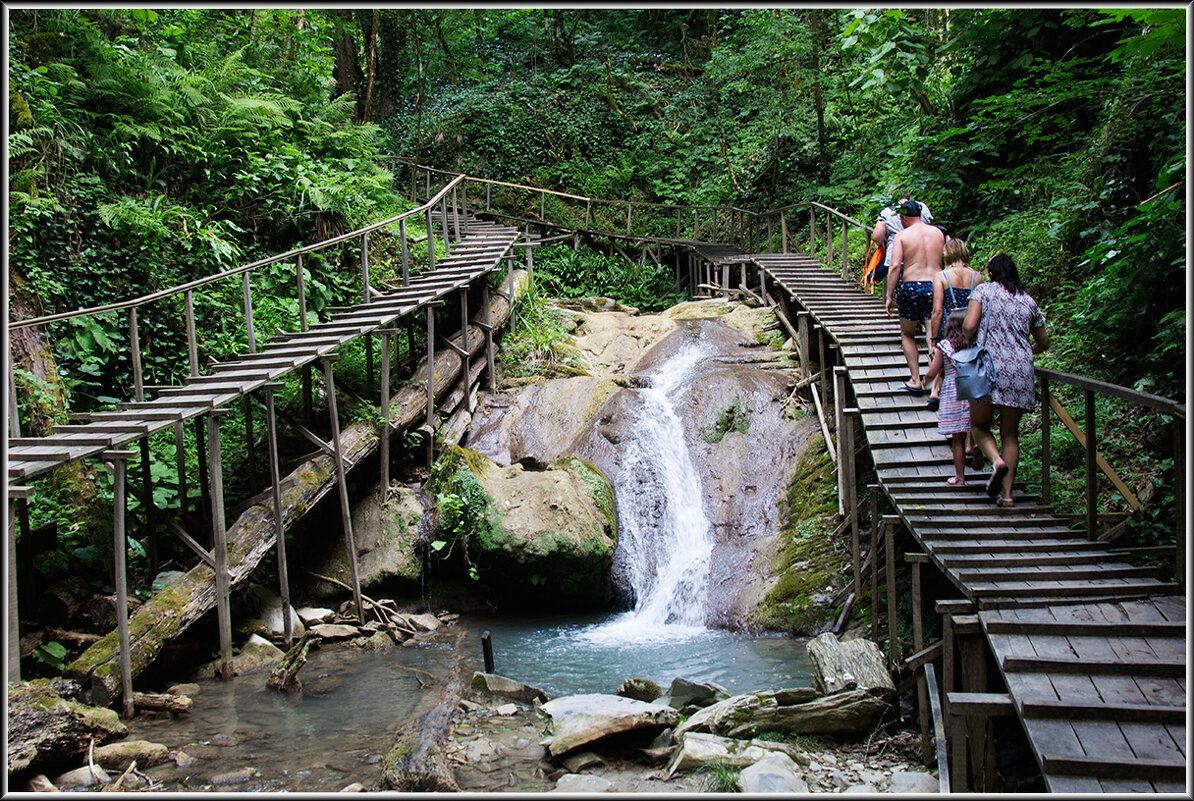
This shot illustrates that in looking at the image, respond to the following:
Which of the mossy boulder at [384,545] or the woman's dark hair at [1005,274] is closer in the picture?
the woman's dark hair at [1005,274]

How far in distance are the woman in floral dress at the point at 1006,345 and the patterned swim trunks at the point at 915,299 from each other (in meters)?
2.10

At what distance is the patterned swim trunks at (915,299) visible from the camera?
8.70 meters

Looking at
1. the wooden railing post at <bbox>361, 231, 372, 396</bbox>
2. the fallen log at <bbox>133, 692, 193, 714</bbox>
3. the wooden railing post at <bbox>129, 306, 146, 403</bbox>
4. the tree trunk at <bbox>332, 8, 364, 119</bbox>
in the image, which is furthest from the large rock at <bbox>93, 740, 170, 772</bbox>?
the tree trunk at <bbox>332, 8, 364, 119</bbox>

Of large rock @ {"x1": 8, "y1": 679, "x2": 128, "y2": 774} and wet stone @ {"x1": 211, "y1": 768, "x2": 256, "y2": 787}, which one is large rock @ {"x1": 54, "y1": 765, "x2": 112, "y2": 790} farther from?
wet stone @ {"x1": 211, "y1": 768, "x2": 256, "y2": 787}

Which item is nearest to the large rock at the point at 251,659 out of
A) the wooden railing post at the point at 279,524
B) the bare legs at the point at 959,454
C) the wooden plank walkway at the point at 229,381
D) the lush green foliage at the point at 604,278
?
the wooden railing post at the point at 279,524

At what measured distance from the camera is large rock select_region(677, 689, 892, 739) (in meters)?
5.64

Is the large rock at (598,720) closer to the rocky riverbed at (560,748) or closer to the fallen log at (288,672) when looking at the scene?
the rocky riverbed at (560,748)

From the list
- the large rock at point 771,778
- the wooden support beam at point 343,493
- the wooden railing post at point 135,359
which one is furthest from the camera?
the wooden support beam at point 343,493

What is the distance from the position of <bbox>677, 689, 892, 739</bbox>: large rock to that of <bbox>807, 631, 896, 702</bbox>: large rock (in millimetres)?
172

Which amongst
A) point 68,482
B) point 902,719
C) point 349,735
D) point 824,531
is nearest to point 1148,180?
point 824,531

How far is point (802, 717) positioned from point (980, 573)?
1642 millimetres

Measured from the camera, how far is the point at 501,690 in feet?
24.6

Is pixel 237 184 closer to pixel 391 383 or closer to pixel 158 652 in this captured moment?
pixel 391 383

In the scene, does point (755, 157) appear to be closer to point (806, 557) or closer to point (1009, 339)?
point (806, 557)
